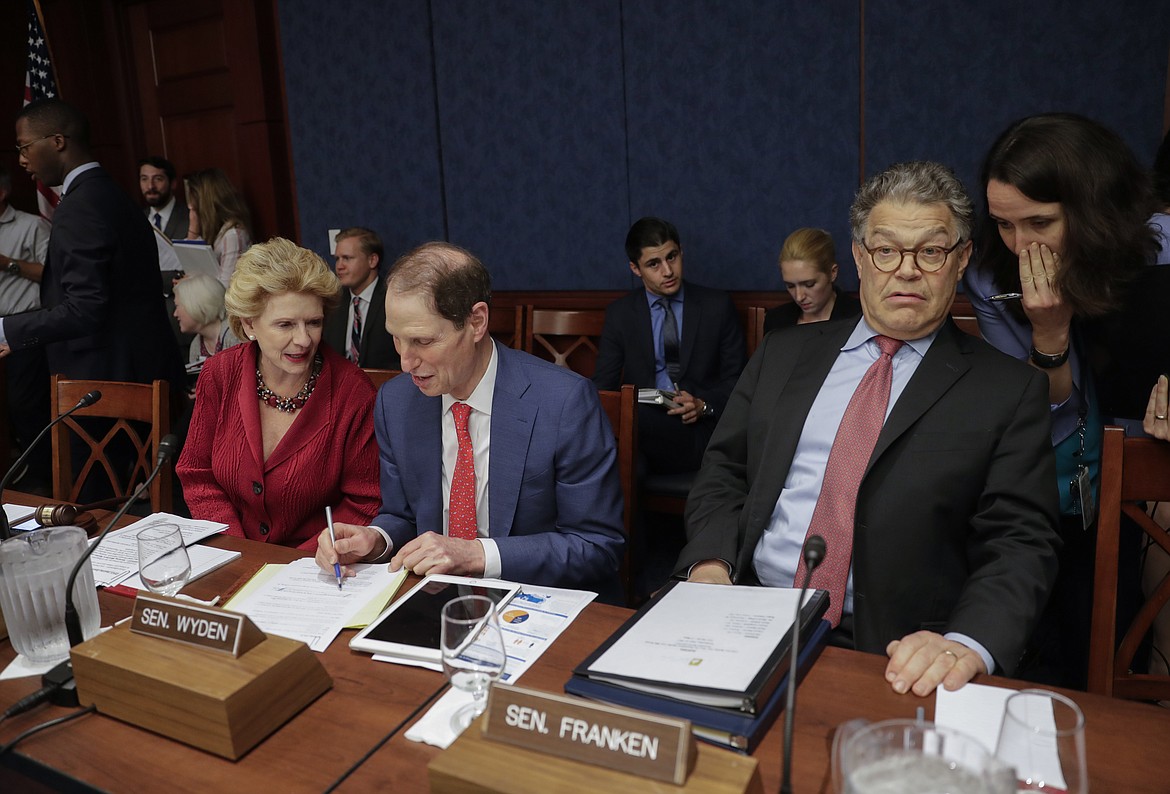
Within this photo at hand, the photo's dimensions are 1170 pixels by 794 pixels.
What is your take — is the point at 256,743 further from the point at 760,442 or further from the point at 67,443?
the point at 67,443

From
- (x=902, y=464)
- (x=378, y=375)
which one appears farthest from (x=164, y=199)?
(x=902, y=464)

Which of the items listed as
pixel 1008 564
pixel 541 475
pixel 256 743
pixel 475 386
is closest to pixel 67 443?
pixel 475 386

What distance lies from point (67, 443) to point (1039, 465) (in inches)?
99.2

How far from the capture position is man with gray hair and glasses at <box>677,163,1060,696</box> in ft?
5.08

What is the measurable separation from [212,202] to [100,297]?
2.21m

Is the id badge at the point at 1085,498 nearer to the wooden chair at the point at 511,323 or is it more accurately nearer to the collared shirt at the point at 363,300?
the wooden chair at the point at 511,323

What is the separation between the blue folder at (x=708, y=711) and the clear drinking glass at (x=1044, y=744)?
0.29 metres

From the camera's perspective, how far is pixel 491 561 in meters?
1.69

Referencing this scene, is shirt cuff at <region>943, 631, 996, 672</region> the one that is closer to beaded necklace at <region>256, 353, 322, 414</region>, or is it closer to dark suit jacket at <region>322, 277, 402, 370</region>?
beaded necklace at <region>256, 353, 322, 414</region>

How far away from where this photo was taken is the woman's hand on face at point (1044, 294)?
5.84 feet

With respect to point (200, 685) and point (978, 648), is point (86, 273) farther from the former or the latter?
point (978, 648)

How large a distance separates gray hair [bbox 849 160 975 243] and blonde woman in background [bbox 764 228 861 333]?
186cm

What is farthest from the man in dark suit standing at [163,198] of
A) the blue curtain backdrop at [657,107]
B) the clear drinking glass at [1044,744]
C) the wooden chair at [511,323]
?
the clear drinking glass at [1044,744]

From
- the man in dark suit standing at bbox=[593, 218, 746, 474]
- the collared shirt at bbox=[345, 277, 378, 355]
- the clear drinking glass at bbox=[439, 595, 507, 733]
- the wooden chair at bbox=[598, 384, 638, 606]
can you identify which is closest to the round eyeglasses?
the wooden chair at bbox=[598, 384, 638, 606]
